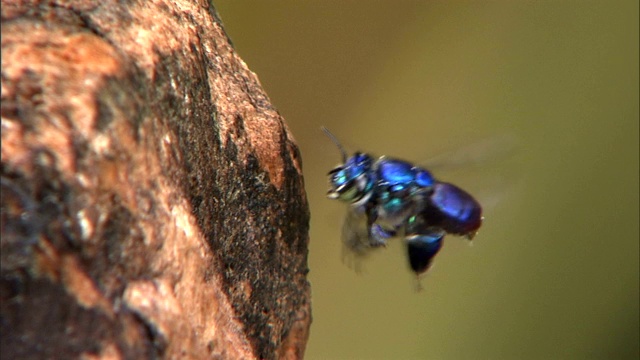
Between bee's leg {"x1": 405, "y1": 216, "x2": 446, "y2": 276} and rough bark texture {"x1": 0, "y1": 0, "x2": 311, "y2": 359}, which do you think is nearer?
rough bark texture {"x1": 0, "y1": 0, "x2": 311, "y2": 359}

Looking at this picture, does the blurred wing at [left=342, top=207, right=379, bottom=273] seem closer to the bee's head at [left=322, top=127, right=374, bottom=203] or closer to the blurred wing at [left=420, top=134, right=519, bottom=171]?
the bee's head at [left=322, top=127, right=374, bottom=203]

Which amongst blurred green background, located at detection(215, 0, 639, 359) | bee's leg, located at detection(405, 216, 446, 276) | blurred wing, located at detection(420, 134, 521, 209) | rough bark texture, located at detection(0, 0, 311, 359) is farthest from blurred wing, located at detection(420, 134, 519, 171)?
blurred green background, located at detection(215, 0, 639, 359)

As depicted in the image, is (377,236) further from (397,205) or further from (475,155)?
(475,155)

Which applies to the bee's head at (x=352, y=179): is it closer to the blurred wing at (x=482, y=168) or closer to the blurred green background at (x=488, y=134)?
the blurred wing at (x=482, y=168)

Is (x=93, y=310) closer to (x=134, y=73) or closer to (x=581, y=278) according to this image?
(x=134, y=73)

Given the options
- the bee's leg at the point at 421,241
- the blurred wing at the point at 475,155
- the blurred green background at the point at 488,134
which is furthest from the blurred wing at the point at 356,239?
the blurred green background at the point at 488,134

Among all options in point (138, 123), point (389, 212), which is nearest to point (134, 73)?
point (138, 123)

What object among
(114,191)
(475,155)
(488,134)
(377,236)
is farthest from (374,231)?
(488,134)
